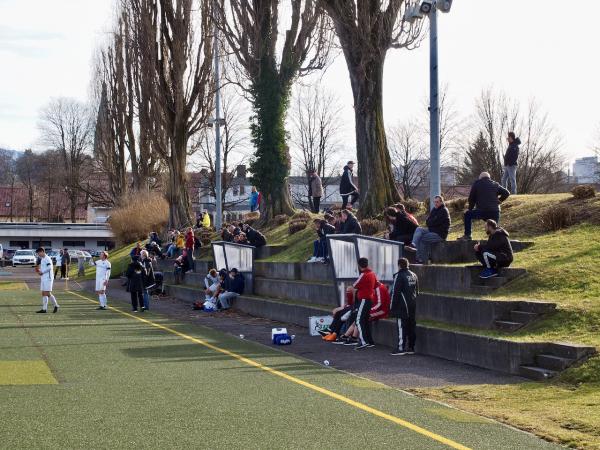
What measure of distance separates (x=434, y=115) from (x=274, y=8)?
17425 mm

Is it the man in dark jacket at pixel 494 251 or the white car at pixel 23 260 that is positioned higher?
the man in dark jacket at pixel 494 251

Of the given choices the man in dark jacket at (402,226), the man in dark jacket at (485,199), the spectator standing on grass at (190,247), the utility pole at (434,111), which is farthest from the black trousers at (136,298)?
the man in dark jacket at (485,199)

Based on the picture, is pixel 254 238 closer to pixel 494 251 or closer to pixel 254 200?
pixel 254 200

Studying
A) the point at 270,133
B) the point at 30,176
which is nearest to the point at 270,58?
the point at 270,133

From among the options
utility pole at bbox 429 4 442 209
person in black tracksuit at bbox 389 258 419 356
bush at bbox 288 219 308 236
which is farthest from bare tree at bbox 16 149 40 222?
person in black tracksuit at bbox 389 258 419 356

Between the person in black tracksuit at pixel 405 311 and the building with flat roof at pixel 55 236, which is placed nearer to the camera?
the person in black tracksuit at pixel 405 311

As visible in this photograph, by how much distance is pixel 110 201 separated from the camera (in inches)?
3110

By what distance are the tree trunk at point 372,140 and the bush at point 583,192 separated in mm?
7122

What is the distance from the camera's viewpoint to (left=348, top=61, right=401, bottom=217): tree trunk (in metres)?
27.8

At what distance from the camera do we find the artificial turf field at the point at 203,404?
9.13 meters

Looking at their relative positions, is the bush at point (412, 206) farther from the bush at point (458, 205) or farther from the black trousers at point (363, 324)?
the black trousers at point (363, 324)

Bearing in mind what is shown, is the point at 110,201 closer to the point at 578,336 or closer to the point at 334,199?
the point at 334,199

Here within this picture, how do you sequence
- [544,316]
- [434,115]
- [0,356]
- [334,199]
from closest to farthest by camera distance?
[544,316] → [0,356] → [434,115] → [334,199]

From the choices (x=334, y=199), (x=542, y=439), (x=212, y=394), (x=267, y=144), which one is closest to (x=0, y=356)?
(x=212, y=394)
